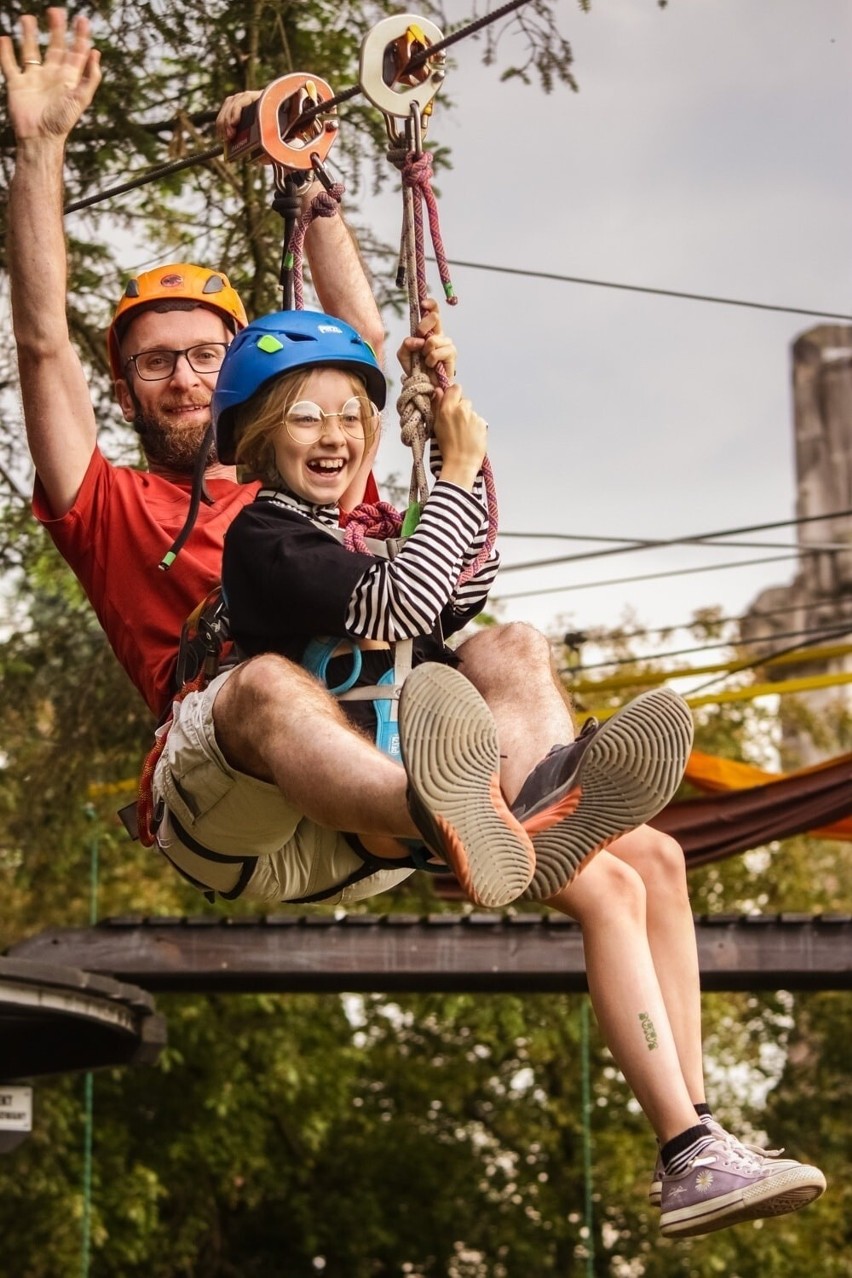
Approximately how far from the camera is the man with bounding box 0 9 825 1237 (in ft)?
11.9

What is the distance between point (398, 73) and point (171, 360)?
102cm

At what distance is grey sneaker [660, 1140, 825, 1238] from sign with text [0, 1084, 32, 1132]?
6958 mm

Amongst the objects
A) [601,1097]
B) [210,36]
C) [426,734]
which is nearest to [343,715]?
[426,734]

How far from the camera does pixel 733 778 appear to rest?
11.5m

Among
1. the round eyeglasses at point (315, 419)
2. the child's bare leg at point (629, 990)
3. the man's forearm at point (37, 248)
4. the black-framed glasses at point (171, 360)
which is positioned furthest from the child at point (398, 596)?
the black-framed glasses at point (171, 360)

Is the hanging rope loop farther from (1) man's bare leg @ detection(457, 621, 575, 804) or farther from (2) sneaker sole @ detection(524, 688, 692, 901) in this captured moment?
(2) sneaker sole @ detection(524, 688, 692, 901)

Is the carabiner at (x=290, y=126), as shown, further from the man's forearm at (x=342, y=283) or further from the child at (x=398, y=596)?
the child at (x=398, y=596)

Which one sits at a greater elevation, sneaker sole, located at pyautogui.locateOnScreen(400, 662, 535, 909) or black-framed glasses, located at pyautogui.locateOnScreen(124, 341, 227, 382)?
black-framed glasses, located at pyautogui.locateOnScreen(124, 341, 227, 382)

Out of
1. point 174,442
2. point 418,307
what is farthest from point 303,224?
point 418,307

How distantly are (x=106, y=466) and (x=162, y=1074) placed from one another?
15.0 meters

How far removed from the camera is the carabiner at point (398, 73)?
427cm

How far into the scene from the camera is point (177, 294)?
16.4 feet

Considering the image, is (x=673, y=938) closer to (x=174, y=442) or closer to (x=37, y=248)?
(x=174, y=442)

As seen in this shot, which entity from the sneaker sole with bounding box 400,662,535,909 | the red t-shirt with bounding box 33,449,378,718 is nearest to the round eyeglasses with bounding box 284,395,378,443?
the red t-shirt with bounding box 33,449,378,718
